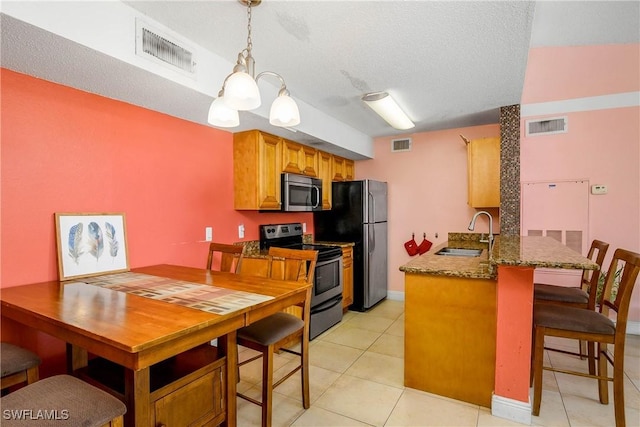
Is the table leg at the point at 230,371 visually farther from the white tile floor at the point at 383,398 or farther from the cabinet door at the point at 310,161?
the cabinet door at the point at 310,161

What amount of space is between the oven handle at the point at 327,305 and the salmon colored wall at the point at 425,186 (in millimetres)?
1320

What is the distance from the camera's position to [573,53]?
3.57 metres

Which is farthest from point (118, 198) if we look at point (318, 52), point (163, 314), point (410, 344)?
point (410, 344)

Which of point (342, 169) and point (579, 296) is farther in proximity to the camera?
point (342, 169)

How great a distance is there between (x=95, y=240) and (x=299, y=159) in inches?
83.5

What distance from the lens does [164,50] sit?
192 cm

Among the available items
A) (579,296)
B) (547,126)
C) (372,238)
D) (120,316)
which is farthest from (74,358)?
(547,126)

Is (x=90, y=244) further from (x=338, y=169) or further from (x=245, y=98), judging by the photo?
(x=338, y=169)

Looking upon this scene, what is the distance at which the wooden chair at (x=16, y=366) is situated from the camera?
150 cm

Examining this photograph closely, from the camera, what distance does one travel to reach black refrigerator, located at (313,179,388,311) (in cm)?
411

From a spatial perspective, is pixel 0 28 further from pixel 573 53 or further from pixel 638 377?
pixel 573 53

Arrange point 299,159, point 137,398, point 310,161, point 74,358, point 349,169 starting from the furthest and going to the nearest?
point 349,169 → point 310,161 → point 299,159 → point 74,358 → point 137,398

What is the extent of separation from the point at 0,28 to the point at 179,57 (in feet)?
2.66

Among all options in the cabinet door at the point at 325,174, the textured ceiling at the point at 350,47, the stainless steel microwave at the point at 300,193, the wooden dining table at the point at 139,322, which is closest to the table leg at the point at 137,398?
the wooden dining table at the point at 139,322
